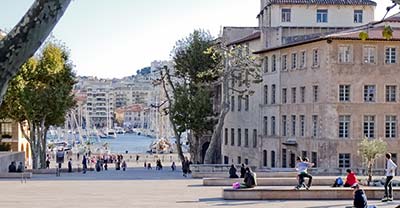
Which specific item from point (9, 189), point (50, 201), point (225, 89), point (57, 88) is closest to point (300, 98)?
point (225, 89)

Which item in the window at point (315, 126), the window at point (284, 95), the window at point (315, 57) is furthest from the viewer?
the window at point (284, 95)

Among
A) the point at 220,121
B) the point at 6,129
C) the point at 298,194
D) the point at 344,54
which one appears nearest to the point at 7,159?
the point at 220,121

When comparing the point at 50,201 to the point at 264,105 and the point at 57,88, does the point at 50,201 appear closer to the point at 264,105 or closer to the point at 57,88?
the point at 57,88

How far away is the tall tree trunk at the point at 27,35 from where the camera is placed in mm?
5723

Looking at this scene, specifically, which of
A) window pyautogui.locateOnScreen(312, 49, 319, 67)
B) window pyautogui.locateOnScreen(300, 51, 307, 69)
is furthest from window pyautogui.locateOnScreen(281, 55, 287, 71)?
window pyautogui.locateOnScreen(312, 49, 319, 67)

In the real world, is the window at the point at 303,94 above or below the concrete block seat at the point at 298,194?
above

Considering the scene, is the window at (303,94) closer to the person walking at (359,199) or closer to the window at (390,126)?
the window at (390,126)

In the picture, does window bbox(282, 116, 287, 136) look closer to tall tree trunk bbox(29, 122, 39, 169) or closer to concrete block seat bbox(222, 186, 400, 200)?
tall tree trunk bbox(29, 122, 39, 169)

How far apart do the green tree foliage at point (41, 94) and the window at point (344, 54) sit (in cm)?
2046

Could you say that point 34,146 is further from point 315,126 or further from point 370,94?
point 370,94

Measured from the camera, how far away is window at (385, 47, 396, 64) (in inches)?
2251

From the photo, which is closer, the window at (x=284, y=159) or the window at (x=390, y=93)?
the window at (x=390, y=93)

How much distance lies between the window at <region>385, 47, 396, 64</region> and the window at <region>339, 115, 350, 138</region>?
4572 mm

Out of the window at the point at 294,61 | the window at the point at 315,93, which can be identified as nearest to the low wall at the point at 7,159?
the window at the point at 315,93
